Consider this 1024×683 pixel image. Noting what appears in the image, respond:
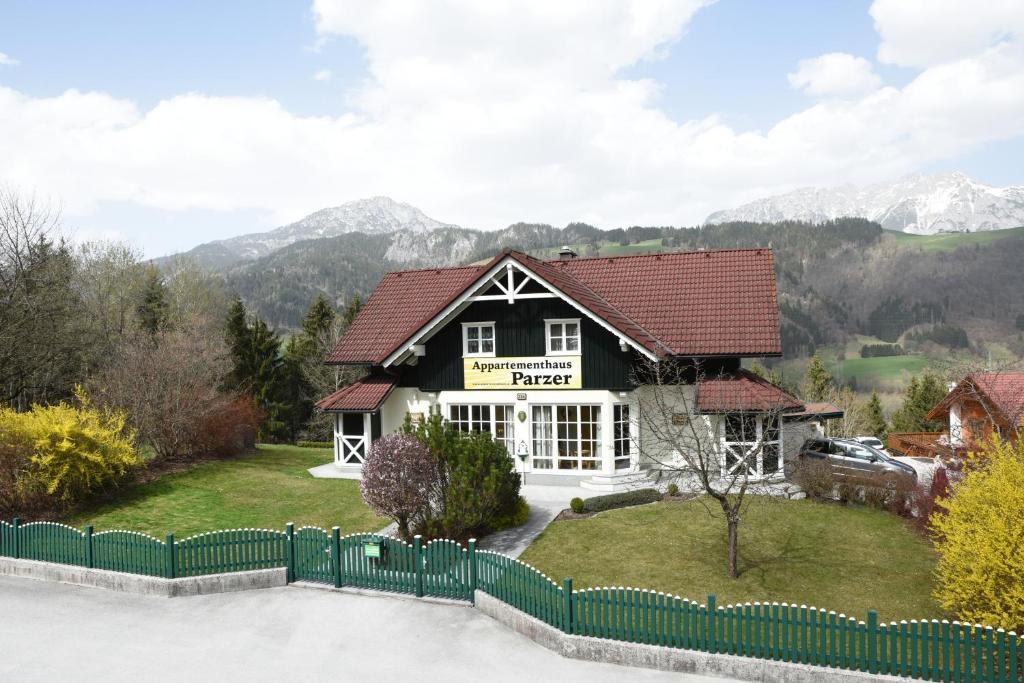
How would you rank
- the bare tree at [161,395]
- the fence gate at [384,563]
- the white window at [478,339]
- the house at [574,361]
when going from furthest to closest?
the bare tree at [161,395] < the white window at [478,339] < the house at [574,361] < the fence gate at [384,563]

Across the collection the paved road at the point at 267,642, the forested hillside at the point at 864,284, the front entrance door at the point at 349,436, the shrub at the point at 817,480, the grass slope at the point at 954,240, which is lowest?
the paved road at the point at 267,642

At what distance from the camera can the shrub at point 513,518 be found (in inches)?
731

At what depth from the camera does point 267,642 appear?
41.2ft

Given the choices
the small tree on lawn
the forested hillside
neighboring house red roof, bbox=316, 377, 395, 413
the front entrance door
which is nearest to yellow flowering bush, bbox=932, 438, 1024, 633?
the small tree on lawn

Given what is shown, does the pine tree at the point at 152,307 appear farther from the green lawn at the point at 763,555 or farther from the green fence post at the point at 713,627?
the green fence post at the point at 713,627

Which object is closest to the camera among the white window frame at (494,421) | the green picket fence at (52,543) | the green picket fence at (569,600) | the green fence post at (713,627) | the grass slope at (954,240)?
the green picket fence at (569,600)

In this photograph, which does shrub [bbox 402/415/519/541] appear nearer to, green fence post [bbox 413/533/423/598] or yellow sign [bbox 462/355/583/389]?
green fence post [bbox 413/533/423/598]

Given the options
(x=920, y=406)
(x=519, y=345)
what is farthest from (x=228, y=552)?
(x=920, y=406)

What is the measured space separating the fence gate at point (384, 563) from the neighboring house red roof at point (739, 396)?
401 inches

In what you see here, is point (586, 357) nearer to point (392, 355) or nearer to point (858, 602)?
point (392, 355)

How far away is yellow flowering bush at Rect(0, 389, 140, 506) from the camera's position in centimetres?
1938

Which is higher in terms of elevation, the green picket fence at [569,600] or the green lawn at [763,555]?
the green picket fence at [569,600]

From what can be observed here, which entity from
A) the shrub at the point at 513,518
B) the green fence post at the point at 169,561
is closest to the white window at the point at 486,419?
the shrub at the point at 513,518

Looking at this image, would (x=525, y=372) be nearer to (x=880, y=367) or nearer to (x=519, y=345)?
(x=519, y=345)
